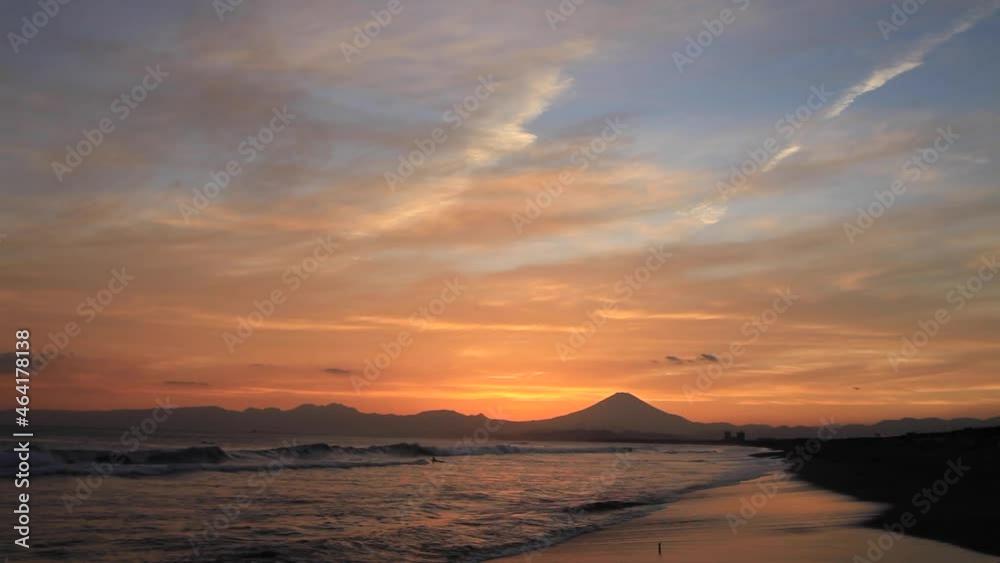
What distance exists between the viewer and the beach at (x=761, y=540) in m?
14.6

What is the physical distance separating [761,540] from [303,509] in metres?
15.5

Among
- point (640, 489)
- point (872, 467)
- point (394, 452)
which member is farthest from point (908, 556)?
point (394, 452)

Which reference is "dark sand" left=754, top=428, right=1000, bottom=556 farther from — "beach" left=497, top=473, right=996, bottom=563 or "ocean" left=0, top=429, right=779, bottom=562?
"ocean" left=0, top=429, right=779, bottom=562

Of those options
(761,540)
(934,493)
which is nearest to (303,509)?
(761,540)

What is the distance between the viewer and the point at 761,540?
56.0ft

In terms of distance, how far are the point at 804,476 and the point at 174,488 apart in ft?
115

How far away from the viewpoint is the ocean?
1719 cm

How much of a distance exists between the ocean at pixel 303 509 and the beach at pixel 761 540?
4.10ft

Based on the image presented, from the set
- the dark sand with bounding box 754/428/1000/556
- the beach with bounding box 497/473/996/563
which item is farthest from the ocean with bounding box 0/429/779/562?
the dark sand with bounding box 754/428/1000/556

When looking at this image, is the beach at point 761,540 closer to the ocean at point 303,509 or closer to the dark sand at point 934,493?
the dark sand at point 934,493

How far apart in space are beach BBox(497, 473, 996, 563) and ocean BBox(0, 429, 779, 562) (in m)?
1.25

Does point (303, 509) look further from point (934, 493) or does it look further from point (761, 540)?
point (934, 493)

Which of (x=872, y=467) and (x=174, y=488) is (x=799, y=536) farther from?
(x=872, y=467)

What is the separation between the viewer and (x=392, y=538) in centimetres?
1936
